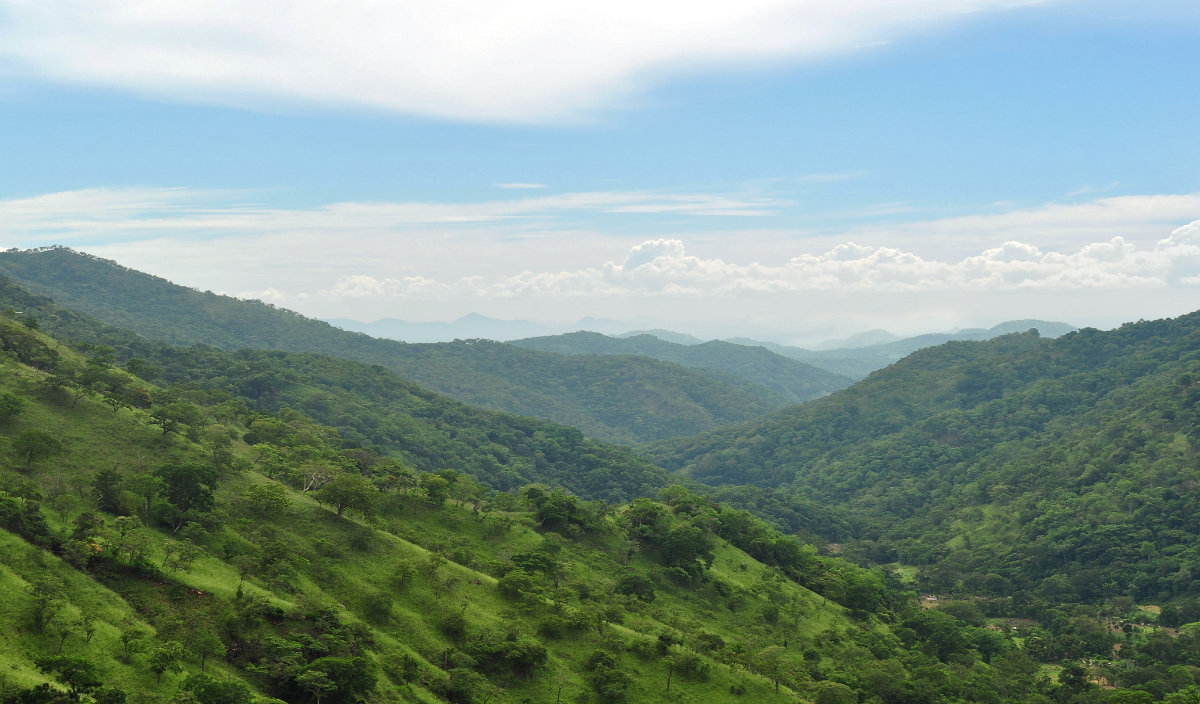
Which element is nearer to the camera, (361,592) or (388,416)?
(361,592)

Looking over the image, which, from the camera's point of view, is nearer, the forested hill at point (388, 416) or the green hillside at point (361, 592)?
the green hillside at point (361, 592)

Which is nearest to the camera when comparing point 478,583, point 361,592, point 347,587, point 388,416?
point 361,592

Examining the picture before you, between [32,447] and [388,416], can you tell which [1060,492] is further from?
[32,447]

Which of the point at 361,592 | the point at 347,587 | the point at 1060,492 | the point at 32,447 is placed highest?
the point at 32,447

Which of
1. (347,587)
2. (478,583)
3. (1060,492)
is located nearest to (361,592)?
(347,587)

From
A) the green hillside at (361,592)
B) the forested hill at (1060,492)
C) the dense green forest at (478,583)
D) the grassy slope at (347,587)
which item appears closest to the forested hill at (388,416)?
the dense green forest at (478,583)

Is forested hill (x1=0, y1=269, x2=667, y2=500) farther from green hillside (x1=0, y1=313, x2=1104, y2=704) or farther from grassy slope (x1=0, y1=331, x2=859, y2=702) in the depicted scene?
grassy slope (x1=0, y1=331, x2=859, y2=702)

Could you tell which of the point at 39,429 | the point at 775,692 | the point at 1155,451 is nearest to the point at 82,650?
the point at 39,429

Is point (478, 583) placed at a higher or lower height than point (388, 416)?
→ higher

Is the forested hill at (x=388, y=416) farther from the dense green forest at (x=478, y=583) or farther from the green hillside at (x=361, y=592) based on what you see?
the green hillside at (x=361, y=592)
